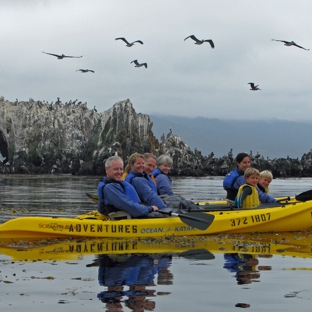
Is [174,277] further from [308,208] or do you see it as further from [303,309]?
[308,208]

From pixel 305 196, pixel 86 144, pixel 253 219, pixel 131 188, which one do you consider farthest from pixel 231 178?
pixel 86 144

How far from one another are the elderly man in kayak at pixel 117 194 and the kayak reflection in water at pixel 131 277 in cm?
198

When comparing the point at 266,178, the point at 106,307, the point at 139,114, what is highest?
the point at 139,114

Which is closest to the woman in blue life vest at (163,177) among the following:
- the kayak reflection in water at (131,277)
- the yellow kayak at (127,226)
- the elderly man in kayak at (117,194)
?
the yellow kayak at (127,226)

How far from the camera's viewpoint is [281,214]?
13773 millimetres

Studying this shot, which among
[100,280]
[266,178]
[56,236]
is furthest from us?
[266,178]

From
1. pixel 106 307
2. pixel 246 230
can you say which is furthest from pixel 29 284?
pixel 246 230

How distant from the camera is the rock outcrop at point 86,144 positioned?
76.8 metres

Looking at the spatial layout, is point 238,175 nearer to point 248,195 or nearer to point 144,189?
point 248,195

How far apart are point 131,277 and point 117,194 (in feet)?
12.6

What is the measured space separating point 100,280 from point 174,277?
3.34 ft

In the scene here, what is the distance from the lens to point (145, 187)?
41.1 ft

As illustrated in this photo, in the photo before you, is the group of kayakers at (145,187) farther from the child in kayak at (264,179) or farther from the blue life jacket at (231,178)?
the child in kayak at (264,179)

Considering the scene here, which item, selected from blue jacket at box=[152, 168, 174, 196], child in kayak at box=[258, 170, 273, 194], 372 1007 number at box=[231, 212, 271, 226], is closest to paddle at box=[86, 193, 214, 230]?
372 1007 number at box=[231, 212, 271, 226]
